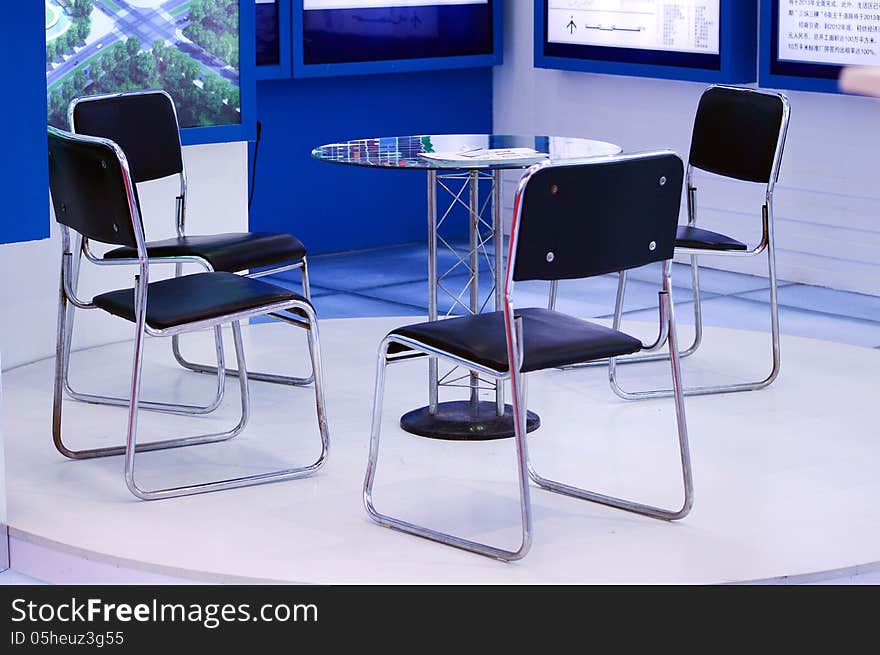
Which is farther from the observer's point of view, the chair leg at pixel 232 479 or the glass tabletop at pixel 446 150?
the glass tabletop at pixel 446 150

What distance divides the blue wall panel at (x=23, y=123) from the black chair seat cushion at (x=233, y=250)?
2.07ft

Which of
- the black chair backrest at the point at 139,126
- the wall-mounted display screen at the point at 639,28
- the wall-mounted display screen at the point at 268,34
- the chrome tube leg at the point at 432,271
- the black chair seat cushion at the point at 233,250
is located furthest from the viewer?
the wall-mounted display screen at the point at 268,34

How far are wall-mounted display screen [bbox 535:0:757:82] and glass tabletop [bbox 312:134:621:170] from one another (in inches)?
97.8

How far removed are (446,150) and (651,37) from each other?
3214 mm

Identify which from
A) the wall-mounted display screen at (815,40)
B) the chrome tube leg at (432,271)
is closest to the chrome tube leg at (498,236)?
the chrome tube leg at (432,271)

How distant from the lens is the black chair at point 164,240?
4.46 m

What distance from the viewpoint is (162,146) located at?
4914 millimetres

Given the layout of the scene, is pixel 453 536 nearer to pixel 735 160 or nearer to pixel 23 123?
pixel 23 123

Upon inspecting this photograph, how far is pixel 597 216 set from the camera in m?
3.25

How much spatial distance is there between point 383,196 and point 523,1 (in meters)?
1.27

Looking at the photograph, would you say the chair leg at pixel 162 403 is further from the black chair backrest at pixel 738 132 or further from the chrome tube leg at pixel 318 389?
the black chair backrest at pixel 738 132

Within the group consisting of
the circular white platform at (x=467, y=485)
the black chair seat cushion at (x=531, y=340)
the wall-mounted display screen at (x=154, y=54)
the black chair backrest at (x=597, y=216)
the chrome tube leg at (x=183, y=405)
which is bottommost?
the circular white platform at (x=467, y=485)
